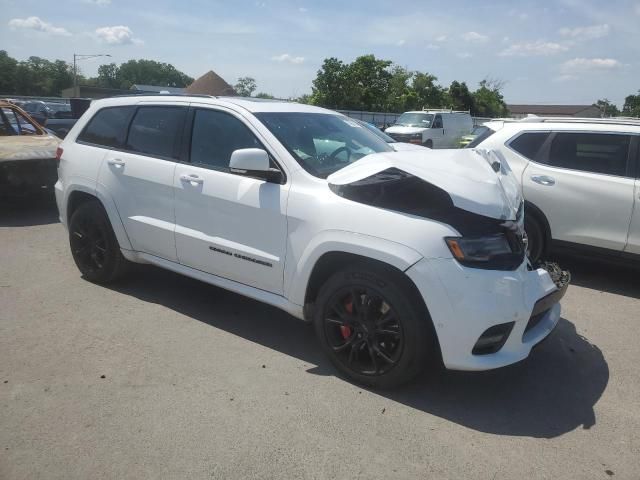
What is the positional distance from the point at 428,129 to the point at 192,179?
17.8 meters

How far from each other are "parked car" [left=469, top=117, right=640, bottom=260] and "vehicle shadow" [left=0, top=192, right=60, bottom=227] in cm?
673

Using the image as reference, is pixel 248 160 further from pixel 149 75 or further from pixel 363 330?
pixel 149 75

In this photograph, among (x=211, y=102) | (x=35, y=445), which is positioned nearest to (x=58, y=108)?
(x=211, y=102)

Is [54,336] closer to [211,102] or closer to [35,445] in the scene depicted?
[35,445]

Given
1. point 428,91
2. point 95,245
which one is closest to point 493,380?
point 95,245

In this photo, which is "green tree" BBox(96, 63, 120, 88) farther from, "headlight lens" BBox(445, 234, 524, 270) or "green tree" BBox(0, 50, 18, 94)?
"headlight lens" BBox(445, 234, 524, 270)

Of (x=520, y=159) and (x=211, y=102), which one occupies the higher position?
(x=211, y=102)

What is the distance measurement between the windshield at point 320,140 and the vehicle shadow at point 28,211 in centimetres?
530

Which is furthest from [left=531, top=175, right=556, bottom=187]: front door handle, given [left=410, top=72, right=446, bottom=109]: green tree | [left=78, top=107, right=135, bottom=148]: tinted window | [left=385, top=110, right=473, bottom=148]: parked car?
[left=410, top=72, right=446, bottom=109]: green tree

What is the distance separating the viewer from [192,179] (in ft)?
13.0

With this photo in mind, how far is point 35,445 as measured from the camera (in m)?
2.68

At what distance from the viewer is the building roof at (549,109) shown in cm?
10356

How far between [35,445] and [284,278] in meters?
1.72

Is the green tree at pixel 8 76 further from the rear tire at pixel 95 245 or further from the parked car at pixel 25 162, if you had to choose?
the rear tire at pixel 95 245
